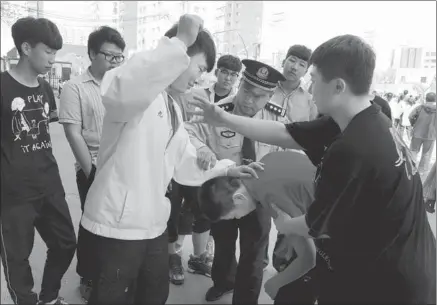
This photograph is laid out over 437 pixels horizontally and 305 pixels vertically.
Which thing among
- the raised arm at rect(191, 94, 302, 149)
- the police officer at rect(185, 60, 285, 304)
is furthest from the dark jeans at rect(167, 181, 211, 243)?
the raised arm at rect(191, 94, 302, 149)

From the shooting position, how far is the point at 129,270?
130cm

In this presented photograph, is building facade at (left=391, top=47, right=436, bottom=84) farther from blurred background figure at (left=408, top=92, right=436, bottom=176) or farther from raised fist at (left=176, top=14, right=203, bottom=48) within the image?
raised fist at (left=176, top=14, right=203, bottom=48)

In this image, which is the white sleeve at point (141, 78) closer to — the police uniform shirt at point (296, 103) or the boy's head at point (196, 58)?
the boy's head at point (196, 58)

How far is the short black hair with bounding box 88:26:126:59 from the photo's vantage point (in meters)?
2.02

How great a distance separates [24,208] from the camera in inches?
65.4

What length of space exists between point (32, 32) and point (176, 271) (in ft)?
5.28

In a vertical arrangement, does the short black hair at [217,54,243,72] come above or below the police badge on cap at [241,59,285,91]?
below

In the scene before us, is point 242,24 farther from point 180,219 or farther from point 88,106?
point 88,106

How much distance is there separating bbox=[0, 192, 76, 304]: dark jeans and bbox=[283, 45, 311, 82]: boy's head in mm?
1813

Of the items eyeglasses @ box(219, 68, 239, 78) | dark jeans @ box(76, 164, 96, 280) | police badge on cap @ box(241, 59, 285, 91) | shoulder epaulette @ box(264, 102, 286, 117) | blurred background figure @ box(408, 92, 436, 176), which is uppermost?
police badge on cap @ box(241, 59, 285, 91)

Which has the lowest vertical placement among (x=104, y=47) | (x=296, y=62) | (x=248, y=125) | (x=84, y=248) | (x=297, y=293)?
(x=297, y=293)

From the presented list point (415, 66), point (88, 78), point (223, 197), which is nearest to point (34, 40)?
point (88, 78)

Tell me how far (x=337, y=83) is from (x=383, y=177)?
0.29 m

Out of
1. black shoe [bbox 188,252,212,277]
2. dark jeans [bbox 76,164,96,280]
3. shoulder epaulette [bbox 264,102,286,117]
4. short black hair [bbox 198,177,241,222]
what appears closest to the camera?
dark jeans [bbox 76,164,96,280]
